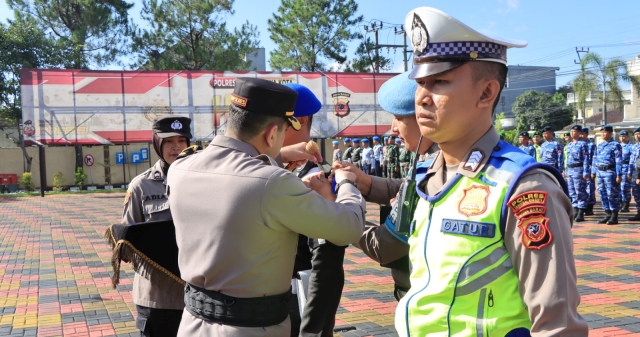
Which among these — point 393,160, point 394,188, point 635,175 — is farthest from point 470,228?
point 393,160

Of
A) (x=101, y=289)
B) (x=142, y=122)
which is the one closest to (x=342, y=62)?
(x=142, y=122)

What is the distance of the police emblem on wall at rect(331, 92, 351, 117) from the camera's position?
21.3 metres

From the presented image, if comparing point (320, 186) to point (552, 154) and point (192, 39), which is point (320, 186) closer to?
point (552, 154)

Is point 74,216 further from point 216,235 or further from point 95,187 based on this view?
point 216,235

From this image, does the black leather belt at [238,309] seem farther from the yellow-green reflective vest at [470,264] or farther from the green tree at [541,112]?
the green tree at [541,112]

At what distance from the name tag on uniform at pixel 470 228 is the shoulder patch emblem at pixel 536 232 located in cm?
9

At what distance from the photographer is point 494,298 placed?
1354 mm

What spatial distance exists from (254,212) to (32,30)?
Result: 2866 cm

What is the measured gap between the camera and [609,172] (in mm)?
10734

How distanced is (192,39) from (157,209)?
2568 centimetres

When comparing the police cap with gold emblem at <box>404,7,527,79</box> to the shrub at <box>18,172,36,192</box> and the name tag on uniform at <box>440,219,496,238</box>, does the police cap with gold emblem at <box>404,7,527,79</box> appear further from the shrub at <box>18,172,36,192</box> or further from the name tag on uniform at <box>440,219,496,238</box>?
the shrub at <box>18,172,36,192</box>

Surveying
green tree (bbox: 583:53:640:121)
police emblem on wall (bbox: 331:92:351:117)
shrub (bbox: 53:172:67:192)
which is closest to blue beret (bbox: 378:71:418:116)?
police emblem on wall (bbox: 331:92:351:117)

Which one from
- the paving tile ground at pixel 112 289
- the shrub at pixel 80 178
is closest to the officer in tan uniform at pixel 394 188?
the paving tile ground at pixel 112 289

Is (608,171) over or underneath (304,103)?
underneath
